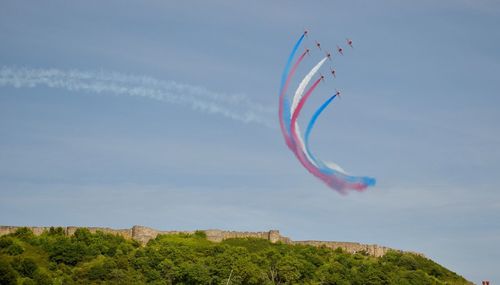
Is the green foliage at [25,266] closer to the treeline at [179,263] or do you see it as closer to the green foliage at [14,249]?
the treeline at [179,263]

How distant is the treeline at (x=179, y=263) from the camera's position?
101m

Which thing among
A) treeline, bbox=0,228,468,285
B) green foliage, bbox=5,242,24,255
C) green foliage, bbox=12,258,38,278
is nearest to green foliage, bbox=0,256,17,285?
treeline, bbox=0,228,468,285

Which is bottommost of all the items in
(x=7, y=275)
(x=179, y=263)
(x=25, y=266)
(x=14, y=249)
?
(x=7, y=275)

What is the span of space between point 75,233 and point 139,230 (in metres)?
7.42

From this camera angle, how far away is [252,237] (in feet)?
414

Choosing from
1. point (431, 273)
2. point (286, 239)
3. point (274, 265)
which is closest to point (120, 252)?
point (274, 265)

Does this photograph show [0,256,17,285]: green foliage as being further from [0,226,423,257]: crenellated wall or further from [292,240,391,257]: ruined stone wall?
[292,240,391,257]: ruined stone wall

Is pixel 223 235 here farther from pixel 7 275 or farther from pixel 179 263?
pixel 7 275

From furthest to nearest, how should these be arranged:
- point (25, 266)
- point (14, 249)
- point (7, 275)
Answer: point (14, 249) < point (25, 266) < point (7, 275)

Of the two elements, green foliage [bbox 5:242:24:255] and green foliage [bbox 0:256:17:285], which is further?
green foliage [bbox 5:242:24:255]

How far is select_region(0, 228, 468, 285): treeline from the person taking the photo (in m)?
101

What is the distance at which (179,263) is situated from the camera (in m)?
107

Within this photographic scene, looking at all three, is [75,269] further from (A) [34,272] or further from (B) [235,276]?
(B) [235,276]

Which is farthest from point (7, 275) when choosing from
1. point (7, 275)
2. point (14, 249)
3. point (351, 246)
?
point (351, 246)
